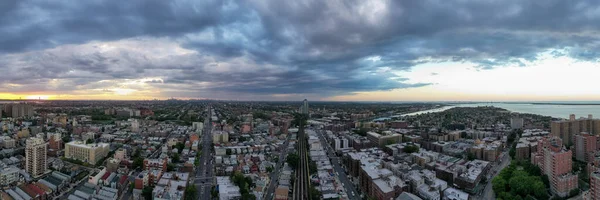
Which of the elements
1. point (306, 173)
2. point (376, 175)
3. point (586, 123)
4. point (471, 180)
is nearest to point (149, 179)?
point (306, 173)

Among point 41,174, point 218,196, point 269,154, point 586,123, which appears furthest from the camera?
point 586,123

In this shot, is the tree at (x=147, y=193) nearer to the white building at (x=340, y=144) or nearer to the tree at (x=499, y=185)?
the white building at (x=340, y=144)

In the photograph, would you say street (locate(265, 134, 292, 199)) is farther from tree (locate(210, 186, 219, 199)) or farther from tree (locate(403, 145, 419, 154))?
tree (locate(403, 145, 419, 154))

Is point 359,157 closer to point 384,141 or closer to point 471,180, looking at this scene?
point 471,180

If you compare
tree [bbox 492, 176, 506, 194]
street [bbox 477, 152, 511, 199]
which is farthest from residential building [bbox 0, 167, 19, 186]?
tree [bbox 492, 176, 506, 194]

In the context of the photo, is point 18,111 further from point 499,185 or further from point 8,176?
point 499,185
